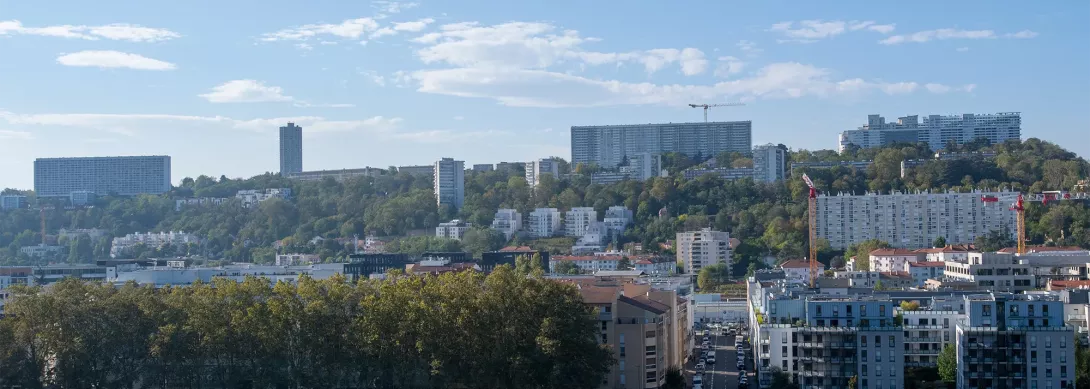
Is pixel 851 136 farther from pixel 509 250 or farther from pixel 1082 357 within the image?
pixel 1082 357

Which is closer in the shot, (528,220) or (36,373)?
(36,373)

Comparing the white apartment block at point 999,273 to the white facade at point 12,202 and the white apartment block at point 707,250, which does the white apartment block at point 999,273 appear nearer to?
the white apartment block at point 707,250

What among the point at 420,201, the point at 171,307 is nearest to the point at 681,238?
the point at 420,201

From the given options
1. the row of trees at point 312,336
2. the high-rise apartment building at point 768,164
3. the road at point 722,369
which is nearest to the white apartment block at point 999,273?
the road at point 722,369

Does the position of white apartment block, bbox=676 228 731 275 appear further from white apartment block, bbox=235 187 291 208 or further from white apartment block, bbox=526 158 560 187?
white apartment block, bbox=235 187 291 208

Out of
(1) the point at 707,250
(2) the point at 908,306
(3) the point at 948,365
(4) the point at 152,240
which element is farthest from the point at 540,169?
(3) the point at 948,365
